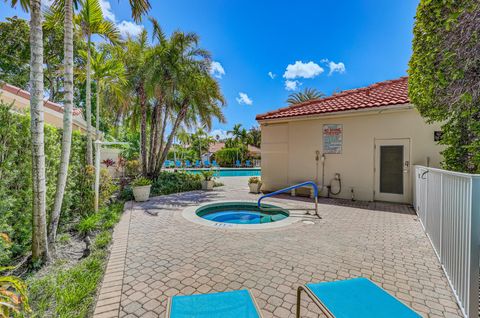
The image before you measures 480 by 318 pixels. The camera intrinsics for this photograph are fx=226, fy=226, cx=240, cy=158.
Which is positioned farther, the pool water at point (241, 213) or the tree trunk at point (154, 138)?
the tree trunk at point (154, 138)

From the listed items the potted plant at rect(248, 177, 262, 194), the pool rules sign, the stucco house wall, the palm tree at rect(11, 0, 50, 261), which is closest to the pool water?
the potted plant at rect(248, 177, 262, 194)

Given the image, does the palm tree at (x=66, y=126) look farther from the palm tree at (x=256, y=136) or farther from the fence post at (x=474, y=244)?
the palm tree at (x=256, y=136)

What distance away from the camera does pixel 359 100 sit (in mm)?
10898

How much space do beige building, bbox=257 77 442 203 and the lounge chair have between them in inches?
351

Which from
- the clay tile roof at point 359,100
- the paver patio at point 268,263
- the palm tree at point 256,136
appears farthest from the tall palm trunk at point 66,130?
the palm tree at point 256,136

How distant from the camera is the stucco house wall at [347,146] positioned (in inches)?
357

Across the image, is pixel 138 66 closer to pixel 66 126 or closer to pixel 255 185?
pixel 255 185

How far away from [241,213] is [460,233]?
7.18 meters

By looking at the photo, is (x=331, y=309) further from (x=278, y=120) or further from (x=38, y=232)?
(x=278, y=120)

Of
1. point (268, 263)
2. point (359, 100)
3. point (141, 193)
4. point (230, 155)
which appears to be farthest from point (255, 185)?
point (230, 155)

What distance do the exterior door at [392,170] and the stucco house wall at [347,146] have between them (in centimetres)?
15

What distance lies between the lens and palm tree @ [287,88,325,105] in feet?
111

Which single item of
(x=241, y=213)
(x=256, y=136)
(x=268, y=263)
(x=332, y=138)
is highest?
(x=256, y=136)

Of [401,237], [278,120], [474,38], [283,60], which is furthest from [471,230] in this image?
[283,60]
